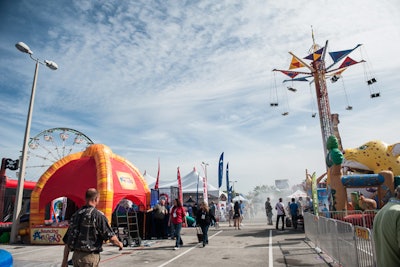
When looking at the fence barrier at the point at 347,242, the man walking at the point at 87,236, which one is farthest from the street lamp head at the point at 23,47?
the fence barrier at the point at 347,242

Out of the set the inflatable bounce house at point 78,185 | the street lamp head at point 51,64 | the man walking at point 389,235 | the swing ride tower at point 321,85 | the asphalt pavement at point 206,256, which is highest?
the swing ride tower at point 321,85

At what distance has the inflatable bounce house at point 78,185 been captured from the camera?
12.0 meters

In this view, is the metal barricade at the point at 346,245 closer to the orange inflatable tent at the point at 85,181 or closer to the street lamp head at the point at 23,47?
the orange inflatable tent at the point at 85,181

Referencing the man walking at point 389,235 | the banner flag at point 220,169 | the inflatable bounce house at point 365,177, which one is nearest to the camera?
the man walking at point 389,235

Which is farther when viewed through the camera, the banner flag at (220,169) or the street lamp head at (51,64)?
the banner flag at (220,169)

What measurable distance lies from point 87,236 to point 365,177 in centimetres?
1539

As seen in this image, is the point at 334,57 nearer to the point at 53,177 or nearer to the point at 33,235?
the point at 53,177

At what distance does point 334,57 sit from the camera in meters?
22.5

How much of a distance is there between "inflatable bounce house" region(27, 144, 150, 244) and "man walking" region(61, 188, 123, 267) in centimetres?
875

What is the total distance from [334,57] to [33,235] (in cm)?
2347

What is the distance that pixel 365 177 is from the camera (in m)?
14.9

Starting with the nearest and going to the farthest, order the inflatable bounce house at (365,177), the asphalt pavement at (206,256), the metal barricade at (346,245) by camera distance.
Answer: the metal barricade at (346,245)
the asphalt pavement at (206,256)
the inflatable bounce house at (365,177)

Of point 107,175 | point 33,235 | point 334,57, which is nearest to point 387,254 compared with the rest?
point 107,175

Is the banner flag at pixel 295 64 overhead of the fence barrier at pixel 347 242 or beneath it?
overhead
